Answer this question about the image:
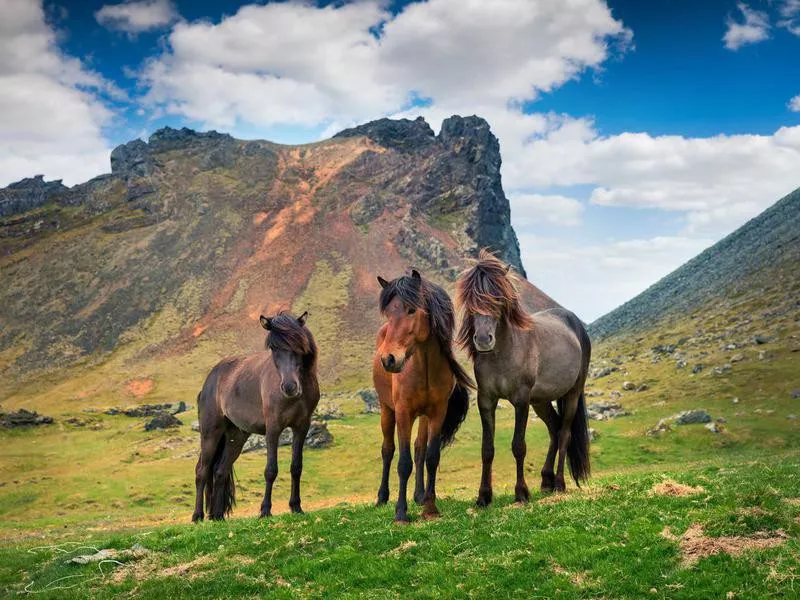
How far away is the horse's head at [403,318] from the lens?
10867mm

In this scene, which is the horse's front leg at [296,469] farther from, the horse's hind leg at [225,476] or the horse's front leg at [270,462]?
the horse's hind leg at [225,476]

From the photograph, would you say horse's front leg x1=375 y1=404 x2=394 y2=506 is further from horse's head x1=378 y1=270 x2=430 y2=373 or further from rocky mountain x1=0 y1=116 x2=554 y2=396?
rocky mountain x1=0 y1=116 x2=554 y2=396

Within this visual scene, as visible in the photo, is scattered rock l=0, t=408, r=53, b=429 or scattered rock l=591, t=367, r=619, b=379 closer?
scattered rock l=0, t=408, r=53, b=429

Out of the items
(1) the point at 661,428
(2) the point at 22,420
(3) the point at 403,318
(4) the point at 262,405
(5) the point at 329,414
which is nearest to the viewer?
(3) the point at 403,318

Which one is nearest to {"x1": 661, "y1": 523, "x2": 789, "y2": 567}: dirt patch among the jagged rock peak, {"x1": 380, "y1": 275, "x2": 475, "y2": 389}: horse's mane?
{"x1": 380, "y1": 275, "x2": 475, "y2": 389}: horse's mane

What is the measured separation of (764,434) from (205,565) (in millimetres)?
40230

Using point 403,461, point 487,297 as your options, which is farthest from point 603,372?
point 487,297

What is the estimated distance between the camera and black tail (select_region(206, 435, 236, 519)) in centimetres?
1734

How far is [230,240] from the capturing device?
133375 mm

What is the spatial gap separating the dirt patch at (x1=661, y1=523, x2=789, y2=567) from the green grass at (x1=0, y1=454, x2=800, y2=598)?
4.3 inches

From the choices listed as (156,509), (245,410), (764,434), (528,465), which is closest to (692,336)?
(764,434)

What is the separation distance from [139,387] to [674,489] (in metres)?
96.3

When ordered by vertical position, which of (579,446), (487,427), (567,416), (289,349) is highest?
(289,349)

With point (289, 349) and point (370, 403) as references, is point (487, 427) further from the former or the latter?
point (370, 403)
